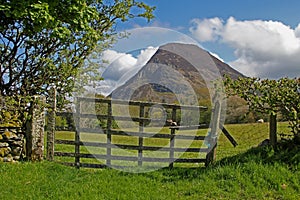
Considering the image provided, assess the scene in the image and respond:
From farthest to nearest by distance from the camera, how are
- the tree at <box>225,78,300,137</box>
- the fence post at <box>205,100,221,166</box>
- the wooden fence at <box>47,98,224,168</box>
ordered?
the wooden fence at <box>47,98,224,168</box> → the fence post at <box>205,100,221,166</box> → the tree at <box>225,78,300,137</box>

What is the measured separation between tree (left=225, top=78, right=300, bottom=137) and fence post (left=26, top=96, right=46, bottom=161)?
4.94 m

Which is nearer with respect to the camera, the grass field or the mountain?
the grass field

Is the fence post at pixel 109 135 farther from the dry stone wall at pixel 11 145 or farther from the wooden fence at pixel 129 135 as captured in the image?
the dry stone wall at pixel 11 145

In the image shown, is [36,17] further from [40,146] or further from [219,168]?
[219,168]

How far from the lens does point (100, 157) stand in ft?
28.7

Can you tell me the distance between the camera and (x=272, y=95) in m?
8.13

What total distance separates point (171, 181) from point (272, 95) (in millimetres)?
3199

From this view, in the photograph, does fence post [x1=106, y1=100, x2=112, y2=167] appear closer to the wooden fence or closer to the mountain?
the wooden fence

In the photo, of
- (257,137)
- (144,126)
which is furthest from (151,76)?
(257,137)

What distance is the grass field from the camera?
6496 millimetres

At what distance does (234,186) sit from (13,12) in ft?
20.6

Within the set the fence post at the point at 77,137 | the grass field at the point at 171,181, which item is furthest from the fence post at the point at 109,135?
the fence post at the point at 77,137

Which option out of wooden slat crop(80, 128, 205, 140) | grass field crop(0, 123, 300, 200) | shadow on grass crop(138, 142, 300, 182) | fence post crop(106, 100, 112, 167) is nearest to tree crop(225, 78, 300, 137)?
shadow on grass crop(138, 142, 300, 182)

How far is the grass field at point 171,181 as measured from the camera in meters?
6.50
